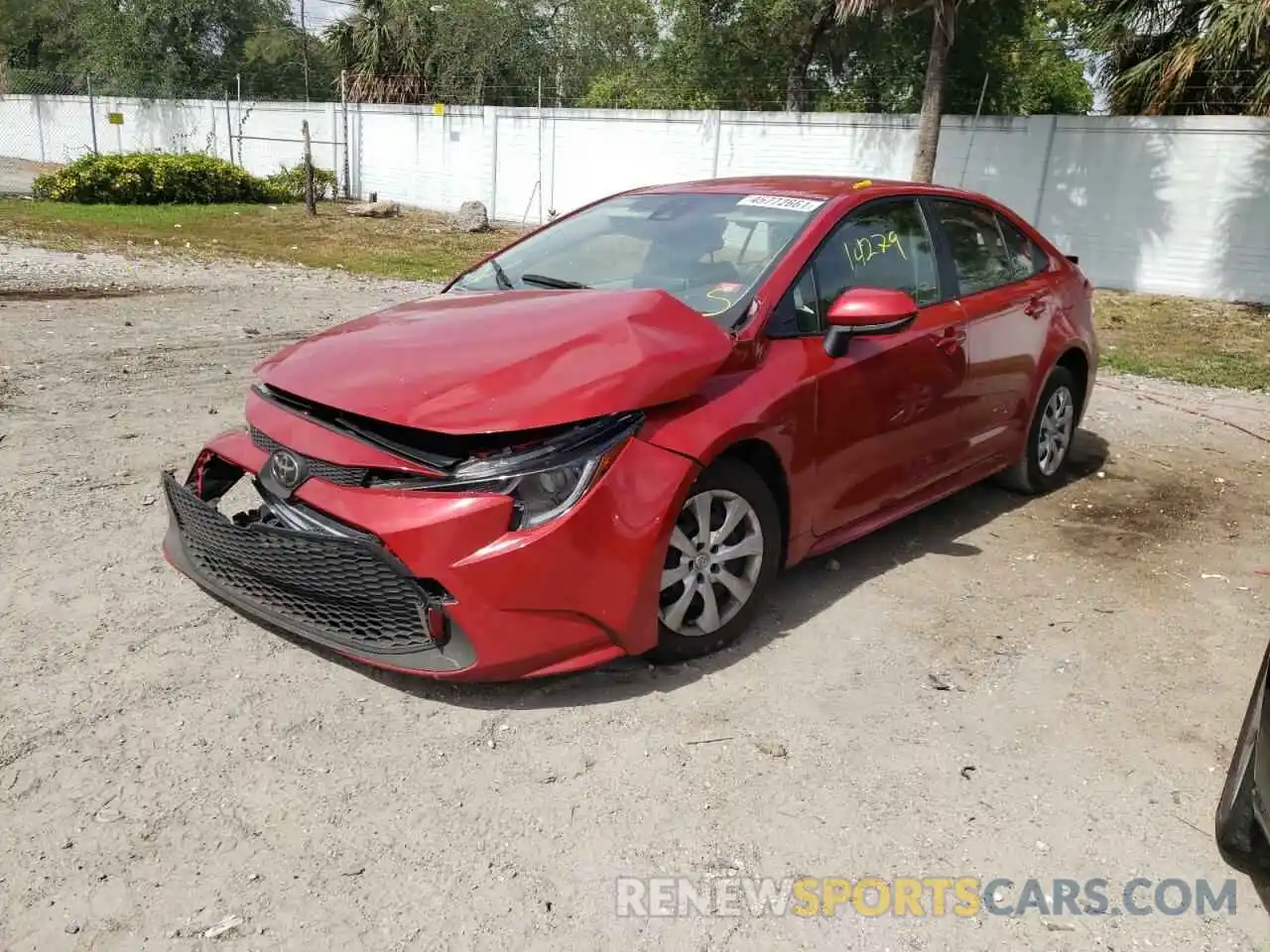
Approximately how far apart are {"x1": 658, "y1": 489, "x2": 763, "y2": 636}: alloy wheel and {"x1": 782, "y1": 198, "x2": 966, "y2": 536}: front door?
0.43 meters

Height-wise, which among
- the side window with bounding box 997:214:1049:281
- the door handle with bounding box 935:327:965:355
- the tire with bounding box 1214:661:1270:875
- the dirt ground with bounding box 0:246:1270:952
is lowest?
the dirt ground with bounding box 0:246:1270:952

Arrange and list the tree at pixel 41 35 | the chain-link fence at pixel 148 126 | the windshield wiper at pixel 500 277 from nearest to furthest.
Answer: the windshield wiper at pixel 500 277 < the chain-link fence at pixel 148 126 < the tree at pixel 41 35

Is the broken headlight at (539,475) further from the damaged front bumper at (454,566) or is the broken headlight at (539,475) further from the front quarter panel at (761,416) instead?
the front quarter panel at (761,416)

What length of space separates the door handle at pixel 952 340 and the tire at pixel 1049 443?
992 millimetres

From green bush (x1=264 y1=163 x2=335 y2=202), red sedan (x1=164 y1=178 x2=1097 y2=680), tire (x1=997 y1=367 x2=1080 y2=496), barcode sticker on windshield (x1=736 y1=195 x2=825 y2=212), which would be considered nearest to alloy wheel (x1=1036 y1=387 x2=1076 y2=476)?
tire (x1=997 y1=367 x2=1080 y2=496)

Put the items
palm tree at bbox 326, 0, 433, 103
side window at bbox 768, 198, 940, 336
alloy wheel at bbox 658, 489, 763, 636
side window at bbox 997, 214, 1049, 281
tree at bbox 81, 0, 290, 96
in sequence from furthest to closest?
tree at bbox 81, 0, 290, 96 < palm tree at bbox 326, 0, 433, 103 < side window at bbox 997, 214, 1049, 281 < side window at bbox 768, 198, 940, 336 < alloy wheel at bbox 658, 489, 763, 636

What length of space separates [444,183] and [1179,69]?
50.6 feet

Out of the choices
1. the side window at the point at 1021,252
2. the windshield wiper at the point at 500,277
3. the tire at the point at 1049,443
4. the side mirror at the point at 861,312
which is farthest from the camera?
the tire at the point at 1049,443

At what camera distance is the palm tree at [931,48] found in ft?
45.5

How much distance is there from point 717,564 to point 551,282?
142cm

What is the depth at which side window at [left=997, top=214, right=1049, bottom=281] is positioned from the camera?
534 centimetres

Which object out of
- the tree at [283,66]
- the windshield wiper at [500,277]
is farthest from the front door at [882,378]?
the tree at [283,66]

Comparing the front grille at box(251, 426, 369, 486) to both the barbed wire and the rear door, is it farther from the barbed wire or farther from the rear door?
the barbed wire

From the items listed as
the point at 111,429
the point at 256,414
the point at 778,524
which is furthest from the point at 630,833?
the point at 111,429
